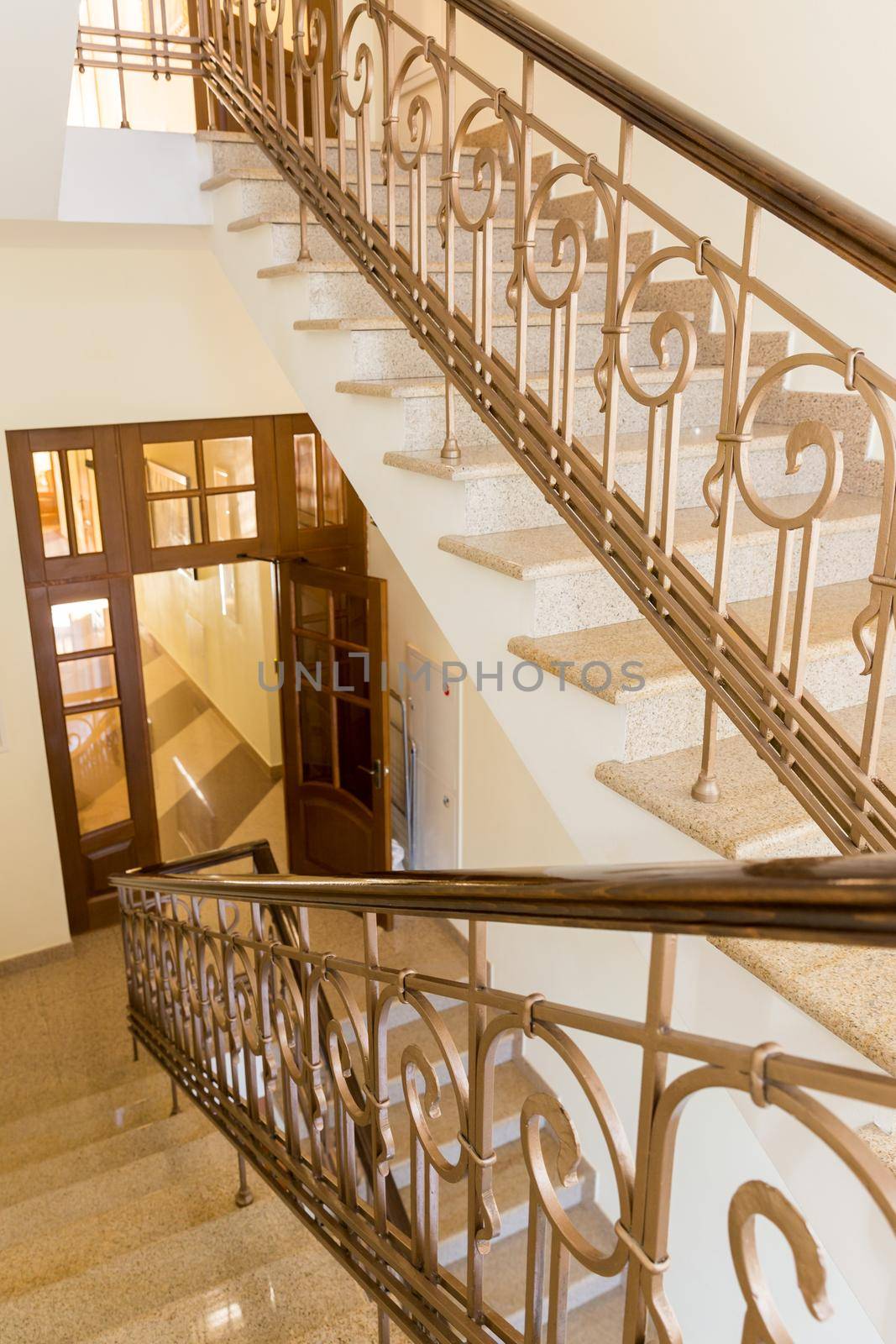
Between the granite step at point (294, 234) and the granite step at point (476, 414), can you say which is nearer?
the granite step at point (476, 414)

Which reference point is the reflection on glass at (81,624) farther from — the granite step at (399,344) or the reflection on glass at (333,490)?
the granite step at (399,344)

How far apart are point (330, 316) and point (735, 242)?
1467 millimetres

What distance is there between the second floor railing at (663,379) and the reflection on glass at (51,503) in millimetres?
2369

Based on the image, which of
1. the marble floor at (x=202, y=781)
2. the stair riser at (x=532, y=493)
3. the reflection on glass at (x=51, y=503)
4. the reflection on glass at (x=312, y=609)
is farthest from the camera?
the marble floor at (x=202, y=781)

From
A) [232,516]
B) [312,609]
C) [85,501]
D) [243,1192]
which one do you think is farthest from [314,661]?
[243,1192]

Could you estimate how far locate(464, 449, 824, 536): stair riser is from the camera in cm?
239

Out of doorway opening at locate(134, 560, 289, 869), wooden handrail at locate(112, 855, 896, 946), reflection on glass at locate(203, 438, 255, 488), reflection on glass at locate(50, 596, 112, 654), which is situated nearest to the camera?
wooden handrail at locate(112, 855, 896, 946)

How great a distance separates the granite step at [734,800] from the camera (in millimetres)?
1704

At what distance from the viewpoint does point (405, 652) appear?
626 cm

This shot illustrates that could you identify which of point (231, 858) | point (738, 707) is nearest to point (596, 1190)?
point (231, 858)

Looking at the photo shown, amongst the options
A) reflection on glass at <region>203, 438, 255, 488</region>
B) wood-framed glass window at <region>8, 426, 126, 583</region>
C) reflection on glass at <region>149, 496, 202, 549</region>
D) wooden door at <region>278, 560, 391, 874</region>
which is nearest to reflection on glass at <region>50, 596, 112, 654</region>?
wood-framed glass window at <region>8, 426, 126, 583</region>

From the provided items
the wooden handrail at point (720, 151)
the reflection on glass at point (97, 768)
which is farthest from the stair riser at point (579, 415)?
the reflection on glass at point (97, 768)

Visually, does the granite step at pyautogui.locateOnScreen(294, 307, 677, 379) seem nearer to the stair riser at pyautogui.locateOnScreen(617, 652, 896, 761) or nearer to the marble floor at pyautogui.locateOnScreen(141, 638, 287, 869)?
the stair riser at pyautogui.locateOnScreen(617, 652, 896, 761)

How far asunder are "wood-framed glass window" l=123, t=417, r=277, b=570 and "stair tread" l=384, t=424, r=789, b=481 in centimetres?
260
